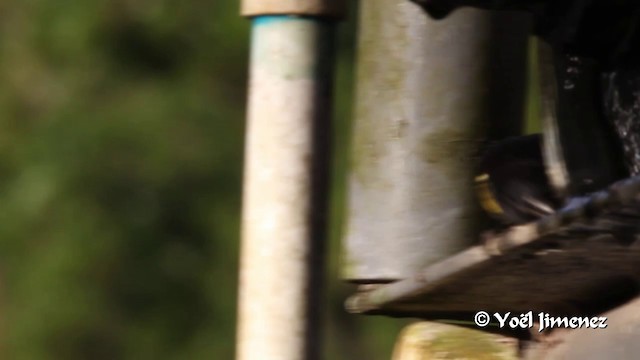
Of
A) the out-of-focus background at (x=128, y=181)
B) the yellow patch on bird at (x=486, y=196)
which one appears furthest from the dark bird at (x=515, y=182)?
the out-of-focus background at (x=128, y=181)

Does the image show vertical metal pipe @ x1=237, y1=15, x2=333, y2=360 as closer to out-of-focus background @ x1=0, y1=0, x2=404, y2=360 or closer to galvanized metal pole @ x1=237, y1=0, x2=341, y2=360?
galvanized metal pole @ x1=237, y1=0, x2=341, y2=360

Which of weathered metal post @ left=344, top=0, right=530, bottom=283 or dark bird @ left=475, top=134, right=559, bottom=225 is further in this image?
weathered metal post @ left=344, top=0, right=530, bottom=283

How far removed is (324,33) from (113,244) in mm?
3782

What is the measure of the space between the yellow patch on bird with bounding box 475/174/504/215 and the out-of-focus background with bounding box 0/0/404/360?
360cm

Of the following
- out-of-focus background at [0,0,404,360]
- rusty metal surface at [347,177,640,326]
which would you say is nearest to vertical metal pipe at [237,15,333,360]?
rusty metal surface at [347,177,640,326]

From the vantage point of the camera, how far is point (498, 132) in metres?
2.85

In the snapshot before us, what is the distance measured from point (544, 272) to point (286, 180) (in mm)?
493

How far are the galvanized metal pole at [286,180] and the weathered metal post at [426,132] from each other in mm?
92

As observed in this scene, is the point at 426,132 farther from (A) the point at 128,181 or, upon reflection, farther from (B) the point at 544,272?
(A) the point at 128,181

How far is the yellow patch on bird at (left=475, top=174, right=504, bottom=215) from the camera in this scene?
2598 millimetres

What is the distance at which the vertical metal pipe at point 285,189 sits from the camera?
107 inches

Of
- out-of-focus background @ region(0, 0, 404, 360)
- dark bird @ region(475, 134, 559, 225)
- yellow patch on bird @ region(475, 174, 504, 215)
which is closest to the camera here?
dark bird @ region(475, 134, 559, 225)

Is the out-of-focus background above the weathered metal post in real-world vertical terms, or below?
below

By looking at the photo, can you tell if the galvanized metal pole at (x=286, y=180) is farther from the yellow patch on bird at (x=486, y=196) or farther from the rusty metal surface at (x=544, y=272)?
the yellow patch on bird at (x=486, y=196)
